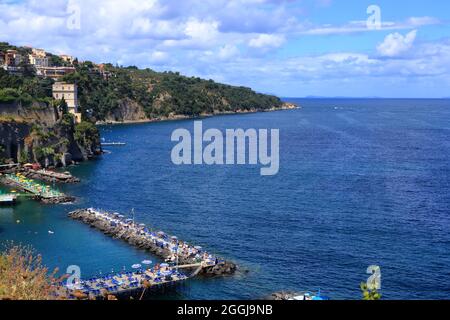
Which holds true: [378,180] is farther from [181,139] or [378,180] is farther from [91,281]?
[181,139]

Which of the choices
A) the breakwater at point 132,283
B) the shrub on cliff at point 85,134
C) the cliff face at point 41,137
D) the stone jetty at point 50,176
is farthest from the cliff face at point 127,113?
the breakwater at point 132,283

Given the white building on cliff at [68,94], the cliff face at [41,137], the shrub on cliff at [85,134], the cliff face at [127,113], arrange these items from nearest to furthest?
the cliff face at [41,137] < the shrub on cliff at [85,134] < the white building on cliff at [68,94] < the cliff face at [127,113]

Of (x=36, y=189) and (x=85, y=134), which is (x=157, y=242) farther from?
(x=85, y=134)

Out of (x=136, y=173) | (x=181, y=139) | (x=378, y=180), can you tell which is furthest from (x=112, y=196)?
(x=181, y=139)

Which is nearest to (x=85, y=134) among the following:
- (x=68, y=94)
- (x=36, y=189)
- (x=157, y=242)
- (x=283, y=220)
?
(x=68, y=94)

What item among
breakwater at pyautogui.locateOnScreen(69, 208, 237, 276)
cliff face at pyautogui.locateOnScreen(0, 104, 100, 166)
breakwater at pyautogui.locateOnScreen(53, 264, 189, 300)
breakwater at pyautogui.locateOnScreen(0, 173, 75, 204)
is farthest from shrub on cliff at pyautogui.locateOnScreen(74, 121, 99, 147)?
breakwater at pyautogui.locateOnScreen(53, 264, 189, 300)

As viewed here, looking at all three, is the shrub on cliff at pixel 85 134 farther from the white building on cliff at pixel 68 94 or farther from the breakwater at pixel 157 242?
the breakwater at pixel 157 242
